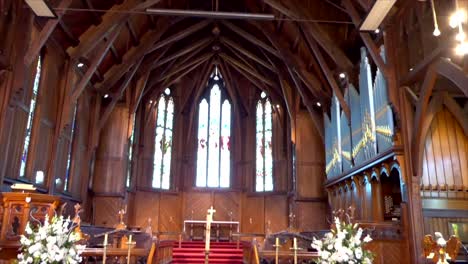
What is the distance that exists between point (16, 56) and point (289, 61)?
27.7 ft

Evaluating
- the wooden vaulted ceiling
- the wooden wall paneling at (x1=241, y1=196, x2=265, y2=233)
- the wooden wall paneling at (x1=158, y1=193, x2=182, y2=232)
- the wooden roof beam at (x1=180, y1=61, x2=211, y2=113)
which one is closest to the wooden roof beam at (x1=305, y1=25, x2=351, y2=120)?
the wooden vaulted ceiling

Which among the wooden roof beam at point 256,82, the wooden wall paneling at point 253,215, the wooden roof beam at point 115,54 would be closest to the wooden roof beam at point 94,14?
the wooden roof beam at point 115,54

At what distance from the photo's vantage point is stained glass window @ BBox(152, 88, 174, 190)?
17734 millimetres

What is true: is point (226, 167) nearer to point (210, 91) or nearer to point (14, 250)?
point (210, 91)

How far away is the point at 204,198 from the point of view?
60.4ft

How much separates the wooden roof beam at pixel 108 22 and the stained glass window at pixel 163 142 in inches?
274

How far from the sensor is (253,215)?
17875 mm

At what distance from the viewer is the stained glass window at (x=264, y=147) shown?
18062 millimetres

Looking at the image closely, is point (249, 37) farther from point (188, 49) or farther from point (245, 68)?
point (245, 68)

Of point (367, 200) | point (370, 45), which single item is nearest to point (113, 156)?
point (367, 200)

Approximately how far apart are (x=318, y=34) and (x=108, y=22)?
6175 mm

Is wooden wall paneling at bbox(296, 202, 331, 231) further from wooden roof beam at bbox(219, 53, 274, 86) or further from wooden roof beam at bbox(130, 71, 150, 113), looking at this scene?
wooden roof beam at bbox(130, 71, 150, 113)

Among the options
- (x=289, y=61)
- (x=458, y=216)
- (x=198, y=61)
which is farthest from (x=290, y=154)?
(x=458, y=216)

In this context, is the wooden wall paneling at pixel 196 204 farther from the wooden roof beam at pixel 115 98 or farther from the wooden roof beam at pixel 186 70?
the wooden roof beam at pixel 115 98
